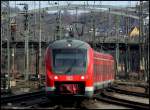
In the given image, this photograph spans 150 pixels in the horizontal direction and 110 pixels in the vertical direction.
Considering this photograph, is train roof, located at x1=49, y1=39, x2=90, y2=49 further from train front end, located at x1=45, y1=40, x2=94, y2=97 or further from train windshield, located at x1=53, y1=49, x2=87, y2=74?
train windshield, located at x1=53, y1=49, x2=87, y2=74

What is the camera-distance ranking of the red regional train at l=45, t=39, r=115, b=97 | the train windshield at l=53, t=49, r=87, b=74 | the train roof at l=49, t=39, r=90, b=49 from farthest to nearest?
the train roof at l=49, t=39, r=90, b=49 < the train windshield at l=53, t=49, r=87, b=74 < the red regional train at l=45, t=39, r=115, b=97

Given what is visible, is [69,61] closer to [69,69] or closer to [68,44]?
[69,69]

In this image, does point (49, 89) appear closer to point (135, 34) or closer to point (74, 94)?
point (74, 94)

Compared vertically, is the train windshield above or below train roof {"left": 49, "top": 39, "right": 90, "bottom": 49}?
below

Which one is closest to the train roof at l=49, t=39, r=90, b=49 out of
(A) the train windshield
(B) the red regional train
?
(B) the red regional train

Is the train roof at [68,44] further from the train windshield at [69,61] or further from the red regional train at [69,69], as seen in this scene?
the train windshield at [69,61]

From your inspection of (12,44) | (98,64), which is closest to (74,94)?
(98,64)

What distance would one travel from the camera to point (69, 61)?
1016 inches

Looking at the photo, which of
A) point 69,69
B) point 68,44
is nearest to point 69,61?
point 69,69

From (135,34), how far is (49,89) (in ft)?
299

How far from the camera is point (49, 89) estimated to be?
82.9ft

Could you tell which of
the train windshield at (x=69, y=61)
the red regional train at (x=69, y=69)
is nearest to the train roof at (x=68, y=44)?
the red regional train at (x=69, y=69)

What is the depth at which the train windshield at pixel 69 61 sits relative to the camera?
2556 cm

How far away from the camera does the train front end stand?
25297 mm
